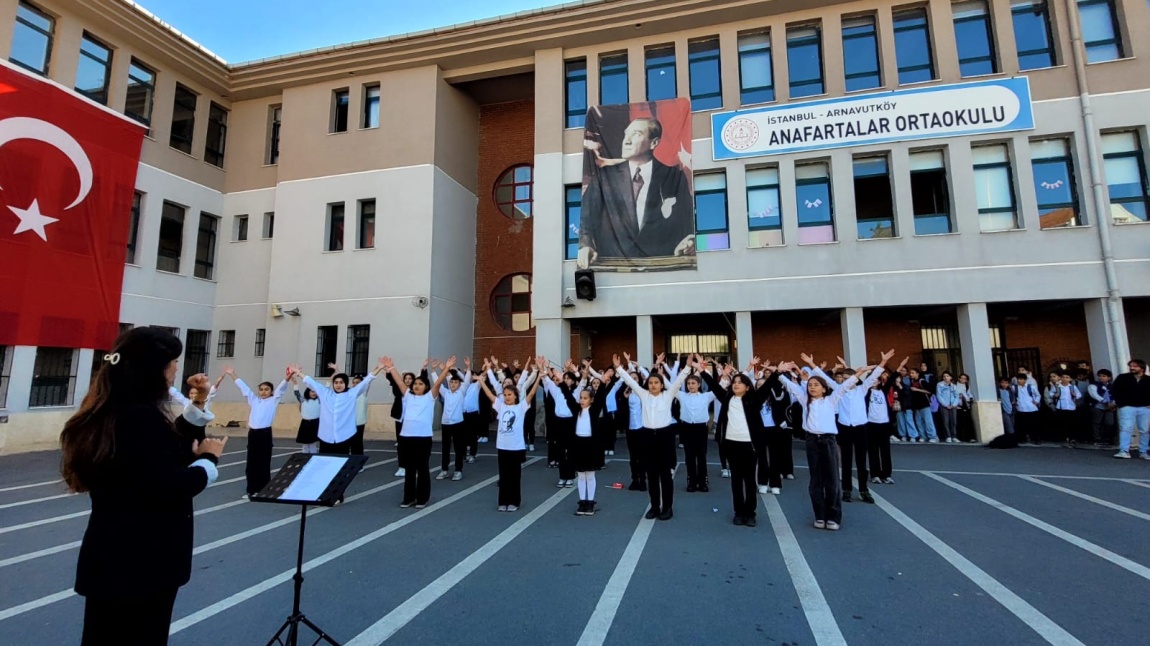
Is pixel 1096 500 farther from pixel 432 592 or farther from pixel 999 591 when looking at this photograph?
pixel 432 592

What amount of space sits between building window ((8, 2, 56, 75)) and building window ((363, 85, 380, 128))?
331 inches

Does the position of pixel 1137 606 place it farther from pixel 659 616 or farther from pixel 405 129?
pixel 405 129

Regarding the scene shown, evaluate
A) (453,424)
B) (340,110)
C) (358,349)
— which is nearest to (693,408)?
(453,424)

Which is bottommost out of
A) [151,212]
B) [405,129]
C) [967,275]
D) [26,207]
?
[967,275]

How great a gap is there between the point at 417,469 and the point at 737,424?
14.9 ft

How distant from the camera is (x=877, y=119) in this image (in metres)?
Answer: 15.3

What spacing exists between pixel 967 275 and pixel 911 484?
27.8ft

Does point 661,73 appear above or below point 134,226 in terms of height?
above

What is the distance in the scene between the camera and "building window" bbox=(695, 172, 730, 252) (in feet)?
52.8

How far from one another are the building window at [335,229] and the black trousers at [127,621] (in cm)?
1789

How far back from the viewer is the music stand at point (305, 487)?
3.26m

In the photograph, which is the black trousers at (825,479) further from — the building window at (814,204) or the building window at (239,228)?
the building window at (239,228)

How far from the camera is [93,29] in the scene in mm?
16031

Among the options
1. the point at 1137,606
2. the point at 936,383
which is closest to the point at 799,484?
the point at 1137,606
